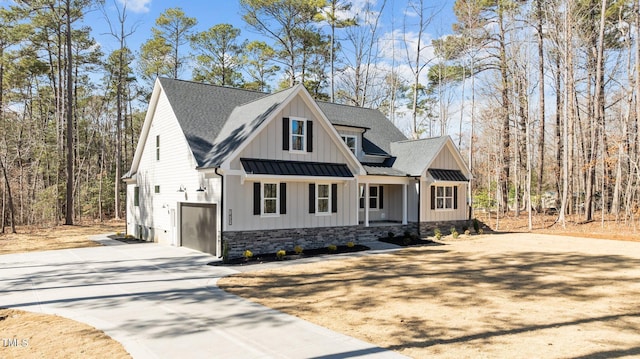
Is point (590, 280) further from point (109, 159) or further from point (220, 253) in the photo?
point (109, 159)

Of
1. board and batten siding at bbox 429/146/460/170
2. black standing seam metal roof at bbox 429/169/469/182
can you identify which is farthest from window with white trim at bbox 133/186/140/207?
board and batten siding at bbox 429/146/460/170

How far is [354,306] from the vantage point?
833cm

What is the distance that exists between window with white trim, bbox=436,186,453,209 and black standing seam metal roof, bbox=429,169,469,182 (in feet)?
2.33

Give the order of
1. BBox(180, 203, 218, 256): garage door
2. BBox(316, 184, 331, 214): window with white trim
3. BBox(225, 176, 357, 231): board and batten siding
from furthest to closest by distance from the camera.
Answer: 1. BBox(316, 184, 331, 214): window with white trim
2. BBox(180, 203, 218, 256): garage door
3. BBox(225, 176, 357, 231): board and batten siding

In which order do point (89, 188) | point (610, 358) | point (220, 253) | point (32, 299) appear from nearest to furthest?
point (610, 358) < point (32, 299) < point (220, 253) < point (89, 188)

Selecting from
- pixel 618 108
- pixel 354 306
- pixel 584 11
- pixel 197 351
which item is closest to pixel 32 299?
pixel 197 351

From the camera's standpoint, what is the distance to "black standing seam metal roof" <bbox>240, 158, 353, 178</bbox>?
14727mm

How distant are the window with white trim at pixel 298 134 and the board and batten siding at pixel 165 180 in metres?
3.57

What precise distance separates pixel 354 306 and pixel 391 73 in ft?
109

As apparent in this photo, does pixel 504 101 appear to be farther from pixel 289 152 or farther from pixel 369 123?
pixel 289 152

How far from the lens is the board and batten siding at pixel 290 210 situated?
14.5 m

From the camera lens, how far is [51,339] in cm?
639

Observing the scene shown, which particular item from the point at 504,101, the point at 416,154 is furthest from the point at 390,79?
the point at 416,154

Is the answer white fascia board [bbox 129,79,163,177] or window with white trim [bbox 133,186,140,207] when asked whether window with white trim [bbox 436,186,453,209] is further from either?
window with white trim [bbox 133,186,140,207]
